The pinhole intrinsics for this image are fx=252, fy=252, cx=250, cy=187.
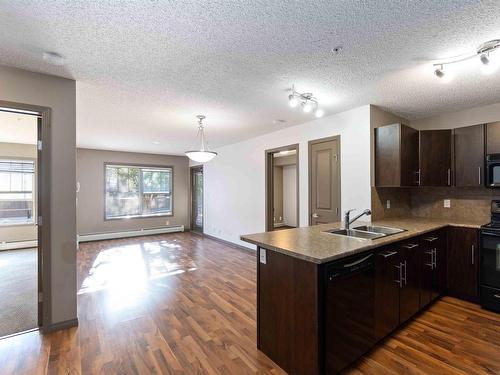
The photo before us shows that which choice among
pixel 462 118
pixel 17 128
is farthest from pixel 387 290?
pixel 17 128

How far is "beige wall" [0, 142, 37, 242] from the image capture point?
238 inches

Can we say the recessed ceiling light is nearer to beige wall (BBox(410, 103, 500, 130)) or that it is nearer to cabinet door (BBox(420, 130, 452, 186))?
cabinet door (BBox(420, 130, 452, 186))

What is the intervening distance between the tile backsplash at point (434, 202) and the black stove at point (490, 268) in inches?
27.5

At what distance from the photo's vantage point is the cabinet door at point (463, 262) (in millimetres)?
3033

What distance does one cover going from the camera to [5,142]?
6086 millimetres

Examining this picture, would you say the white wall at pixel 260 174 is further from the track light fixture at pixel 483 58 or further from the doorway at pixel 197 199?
the track light fixture at pixel 483 58

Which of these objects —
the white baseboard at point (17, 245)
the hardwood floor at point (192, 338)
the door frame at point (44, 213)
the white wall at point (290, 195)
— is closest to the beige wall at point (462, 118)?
the hardwood floor at point (192, 338)

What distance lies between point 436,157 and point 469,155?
36 cm

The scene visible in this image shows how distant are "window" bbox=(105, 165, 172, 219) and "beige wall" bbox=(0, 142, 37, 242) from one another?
1.70m

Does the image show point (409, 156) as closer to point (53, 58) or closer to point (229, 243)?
point (53, 58)

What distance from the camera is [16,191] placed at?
6.24 meters

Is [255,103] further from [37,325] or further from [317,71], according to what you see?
[37,325]

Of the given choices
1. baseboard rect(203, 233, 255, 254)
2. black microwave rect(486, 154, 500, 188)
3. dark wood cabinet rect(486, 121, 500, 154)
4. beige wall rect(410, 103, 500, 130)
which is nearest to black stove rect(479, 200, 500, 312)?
black microwave rect(486, 154, 500, 188)

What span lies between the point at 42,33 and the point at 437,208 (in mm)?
5188
